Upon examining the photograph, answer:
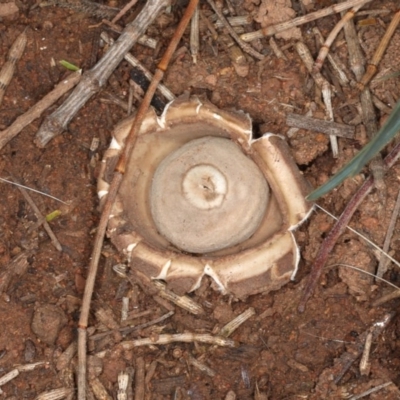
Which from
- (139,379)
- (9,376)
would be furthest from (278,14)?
(9,376)

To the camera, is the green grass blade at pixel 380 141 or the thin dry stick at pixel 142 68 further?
the thin dry stick at pixel 142 68

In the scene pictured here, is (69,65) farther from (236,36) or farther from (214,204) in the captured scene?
(214,204)

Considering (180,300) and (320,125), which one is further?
(180,300)

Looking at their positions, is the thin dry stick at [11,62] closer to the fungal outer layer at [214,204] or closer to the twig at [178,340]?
the fungal outer layer at [214,204]

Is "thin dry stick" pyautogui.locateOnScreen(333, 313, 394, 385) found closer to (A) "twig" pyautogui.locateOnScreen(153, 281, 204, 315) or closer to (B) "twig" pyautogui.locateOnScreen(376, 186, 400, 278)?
(B) "twig" pyautogui.locateOnScreen(376, 186, 400, 278)

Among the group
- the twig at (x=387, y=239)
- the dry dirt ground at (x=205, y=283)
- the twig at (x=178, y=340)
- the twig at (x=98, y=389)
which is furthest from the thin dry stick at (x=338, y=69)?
the twig at (x=98, y=389)

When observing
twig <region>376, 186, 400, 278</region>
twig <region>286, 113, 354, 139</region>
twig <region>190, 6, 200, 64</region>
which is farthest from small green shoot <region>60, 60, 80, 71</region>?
twig <region>376, 186, 400, 278</region>
